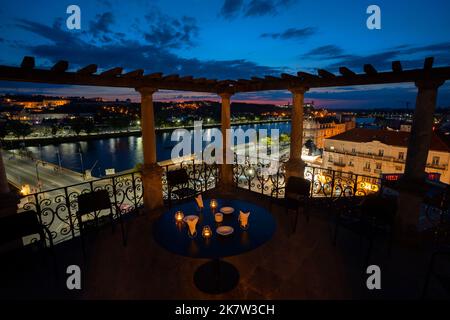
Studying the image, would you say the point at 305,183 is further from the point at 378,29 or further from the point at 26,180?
the point at 26,180

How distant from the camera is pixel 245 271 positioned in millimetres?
3326

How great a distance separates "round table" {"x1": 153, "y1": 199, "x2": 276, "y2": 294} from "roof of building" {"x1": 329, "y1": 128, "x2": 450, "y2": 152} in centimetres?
2674

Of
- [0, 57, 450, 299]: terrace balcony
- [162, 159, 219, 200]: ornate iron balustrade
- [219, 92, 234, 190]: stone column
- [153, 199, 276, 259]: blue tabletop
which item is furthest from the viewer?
[219, 92, 234, 190]: stone column

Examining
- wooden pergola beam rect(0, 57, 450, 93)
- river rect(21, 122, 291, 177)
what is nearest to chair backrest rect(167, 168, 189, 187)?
wooden pergola beam rect(0, 57, 450, 93)

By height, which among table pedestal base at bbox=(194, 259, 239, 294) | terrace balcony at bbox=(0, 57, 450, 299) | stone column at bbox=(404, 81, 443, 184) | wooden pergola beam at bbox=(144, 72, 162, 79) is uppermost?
wooden pergola beam at bbox=(144, 72, 162, 79)

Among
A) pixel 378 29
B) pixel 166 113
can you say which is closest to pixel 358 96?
pixel 166 113

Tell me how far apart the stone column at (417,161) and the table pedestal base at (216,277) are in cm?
306

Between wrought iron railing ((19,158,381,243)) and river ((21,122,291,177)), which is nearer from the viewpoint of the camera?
wrought iron railing ((19,158,381,243))

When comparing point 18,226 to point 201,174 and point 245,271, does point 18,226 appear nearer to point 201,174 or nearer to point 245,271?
point 245,271

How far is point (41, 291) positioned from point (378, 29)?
20.5 feet

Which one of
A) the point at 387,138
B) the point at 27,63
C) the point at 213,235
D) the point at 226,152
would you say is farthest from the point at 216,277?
the point at 387,138

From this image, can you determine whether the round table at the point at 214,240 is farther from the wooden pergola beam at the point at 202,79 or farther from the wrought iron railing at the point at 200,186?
the wooden pergola beam at the point at 202,79

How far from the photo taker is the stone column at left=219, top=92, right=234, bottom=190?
21.3 feet

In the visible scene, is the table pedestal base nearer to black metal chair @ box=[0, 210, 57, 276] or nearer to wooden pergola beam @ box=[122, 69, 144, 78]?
black metal chair @ box=[0, 210, 57, 276]
